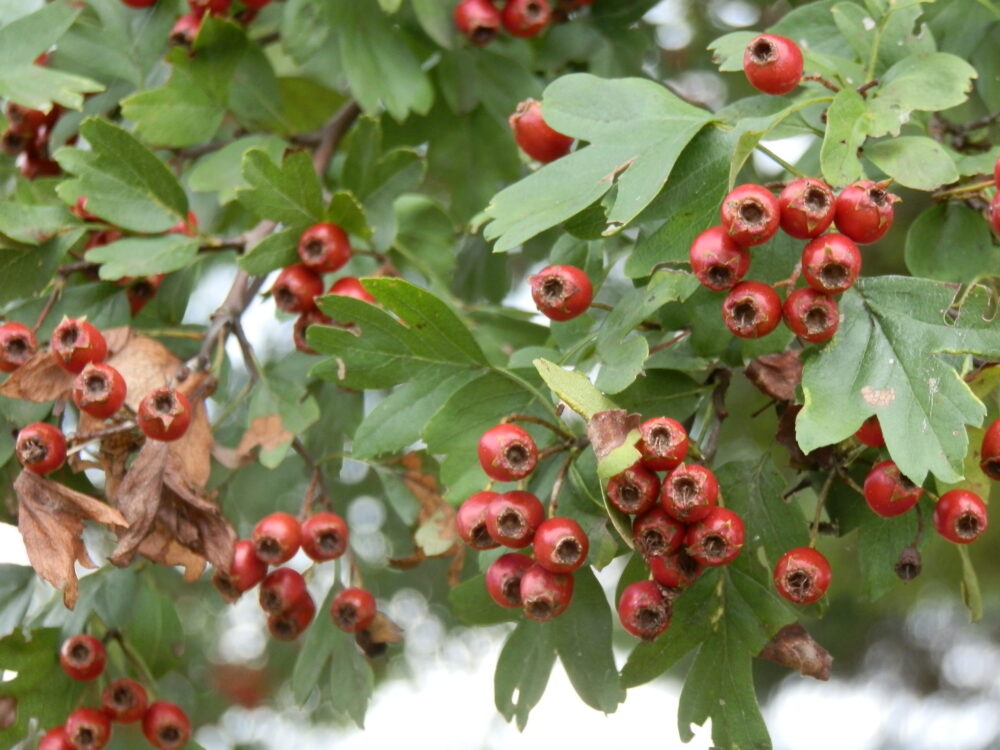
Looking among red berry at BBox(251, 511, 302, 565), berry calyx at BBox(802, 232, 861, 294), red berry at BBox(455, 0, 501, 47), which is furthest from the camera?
red berry at BBox(455, 0, 501, 47)

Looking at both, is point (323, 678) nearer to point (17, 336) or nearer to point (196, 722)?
point (17, 336)

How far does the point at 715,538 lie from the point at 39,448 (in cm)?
79

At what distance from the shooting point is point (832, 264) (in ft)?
3.74

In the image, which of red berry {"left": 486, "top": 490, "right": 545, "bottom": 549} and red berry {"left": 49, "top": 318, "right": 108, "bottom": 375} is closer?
red berry {"left": 486, "top": 490, "right": 545, "bottom": 549}

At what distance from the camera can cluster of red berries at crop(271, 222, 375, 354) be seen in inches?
63.1

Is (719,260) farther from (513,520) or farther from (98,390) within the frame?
(98,390)

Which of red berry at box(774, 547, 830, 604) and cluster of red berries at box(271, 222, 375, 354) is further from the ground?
cluster of red berries at box(271, 222, 375, 354)

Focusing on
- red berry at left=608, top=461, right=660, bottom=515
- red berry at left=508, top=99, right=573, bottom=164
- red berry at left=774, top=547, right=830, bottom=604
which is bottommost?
red berry at left=774, top=547, right=830, bottom=604

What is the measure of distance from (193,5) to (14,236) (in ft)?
1.67

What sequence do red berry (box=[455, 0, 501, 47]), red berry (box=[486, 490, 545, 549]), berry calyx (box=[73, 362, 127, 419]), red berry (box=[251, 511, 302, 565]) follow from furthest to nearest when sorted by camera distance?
red berry (box=[455, 0, 501, 47]) → red berry (box=[251, 511, 302, 565]) → berry calyx (box=[73, 362, 127, 419]) → red berry (box=[486, 490, 545, 549])

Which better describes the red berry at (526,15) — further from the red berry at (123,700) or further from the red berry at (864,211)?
the red berry at (123,700)

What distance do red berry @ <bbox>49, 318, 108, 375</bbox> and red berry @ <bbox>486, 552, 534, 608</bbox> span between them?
557 millimetres

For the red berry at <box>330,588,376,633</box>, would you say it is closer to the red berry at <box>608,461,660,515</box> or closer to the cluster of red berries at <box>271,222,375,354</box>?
the cluster of red berries at <box>271,222,375,354</box>

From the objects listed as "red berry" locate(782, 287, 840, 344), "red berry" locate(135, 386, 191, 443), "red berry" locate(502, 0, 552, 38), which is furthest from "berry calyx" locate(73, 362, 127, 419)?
"red berry" locate(502, 0, 552, 38)
